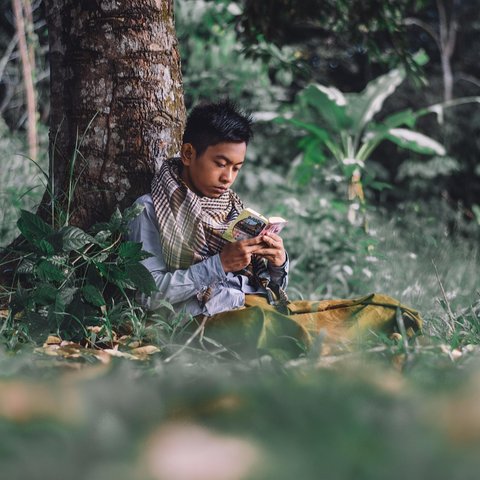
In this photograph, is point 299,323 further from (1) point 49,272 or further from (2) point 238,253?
(1) point 49,272

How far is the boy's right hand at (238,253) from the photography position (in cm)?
270

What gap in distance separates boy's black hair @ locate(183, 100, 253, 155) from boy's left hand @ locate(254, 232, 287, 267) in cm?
41

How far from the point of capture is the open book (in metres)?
2.74

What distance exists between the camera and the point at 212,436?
1.23 m

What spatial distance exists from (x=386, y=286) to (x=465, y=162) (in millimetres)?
7854

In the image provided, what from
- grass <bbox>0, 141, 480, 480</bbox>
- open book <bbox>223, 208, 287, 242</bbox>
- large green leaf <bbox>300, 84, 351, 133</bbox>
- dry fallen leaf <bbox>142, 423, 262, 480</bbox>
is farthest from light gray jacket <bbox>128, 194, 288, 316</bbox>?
large green leaf <bbox>300, 84, 351, 133</bbox>

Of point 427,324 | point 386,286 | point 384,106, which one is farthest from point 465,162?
point 427,324

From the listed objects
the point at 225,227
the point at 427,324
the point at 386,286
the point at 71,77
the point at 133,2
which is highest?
the point at 133,2

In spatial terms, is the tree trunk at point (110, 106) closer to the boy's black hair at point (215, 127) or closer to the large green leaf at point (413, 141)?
the boy's black hair at point (215, 127)

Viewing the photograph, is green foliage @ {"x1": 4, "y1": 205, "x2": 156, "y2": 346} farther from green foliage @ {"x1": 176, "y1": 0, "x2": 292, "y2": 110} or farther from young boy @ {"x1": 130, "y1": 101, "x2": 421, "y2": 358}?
green foliage @ {"x1": 176, "y1": 0, "x2": 292, "y2": 110}

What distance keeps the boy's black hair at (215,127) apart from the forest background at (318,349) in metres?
0.77

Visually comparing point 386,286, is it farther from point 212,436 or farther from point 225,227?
point 212,436

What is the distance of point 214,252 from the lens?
2.95m

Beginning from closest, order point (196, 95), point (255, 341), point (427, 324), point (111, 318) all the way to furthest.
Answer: point (255, 341) < point (111, 318) < point (427, 324) < point (196, 95)
